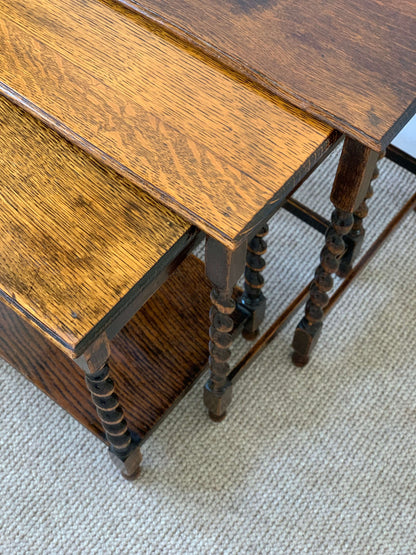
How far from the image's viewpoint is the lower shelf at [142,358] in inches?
33.5

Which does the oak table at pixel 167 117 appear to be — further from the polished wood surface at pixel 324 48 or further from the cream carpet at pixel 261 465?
the cream carpet at pixel 261 465

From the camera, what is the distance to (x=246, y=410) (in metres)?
0.95

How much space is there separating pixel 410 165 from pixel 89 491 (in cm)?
65

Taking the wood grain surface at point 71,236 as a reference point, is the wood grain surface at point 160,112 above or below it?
above

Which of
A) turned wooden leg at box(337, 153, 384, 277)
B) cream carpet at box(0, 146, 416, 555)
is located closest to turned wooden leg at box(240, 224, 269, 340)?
cream carpet at box(0, 146, 416, 555)

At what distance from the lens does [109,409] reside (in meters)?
0.71

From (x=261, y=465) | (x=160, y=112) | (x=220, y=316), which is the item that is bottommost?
(x=261, y=465)

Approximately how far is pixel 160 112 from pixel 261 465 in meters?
0.51

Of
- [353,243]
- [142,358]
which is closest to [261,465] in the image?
[142,358]

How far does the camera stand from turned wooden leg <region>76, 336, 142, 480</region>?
588 mm

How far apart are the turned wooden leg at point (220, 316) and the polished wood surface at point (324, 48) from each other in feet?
0.49

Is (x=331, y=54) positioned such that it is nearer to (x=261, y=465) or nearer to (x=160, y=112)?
(x=160, y=112)

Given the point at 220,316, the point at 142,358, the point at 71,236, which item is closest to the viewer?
the point at 71,236

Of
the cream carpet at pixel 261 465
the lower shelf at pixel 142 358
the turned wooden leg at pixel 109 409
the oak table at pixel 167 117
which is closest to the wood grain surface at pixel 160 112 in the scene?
the oak table at pixel 167 117
